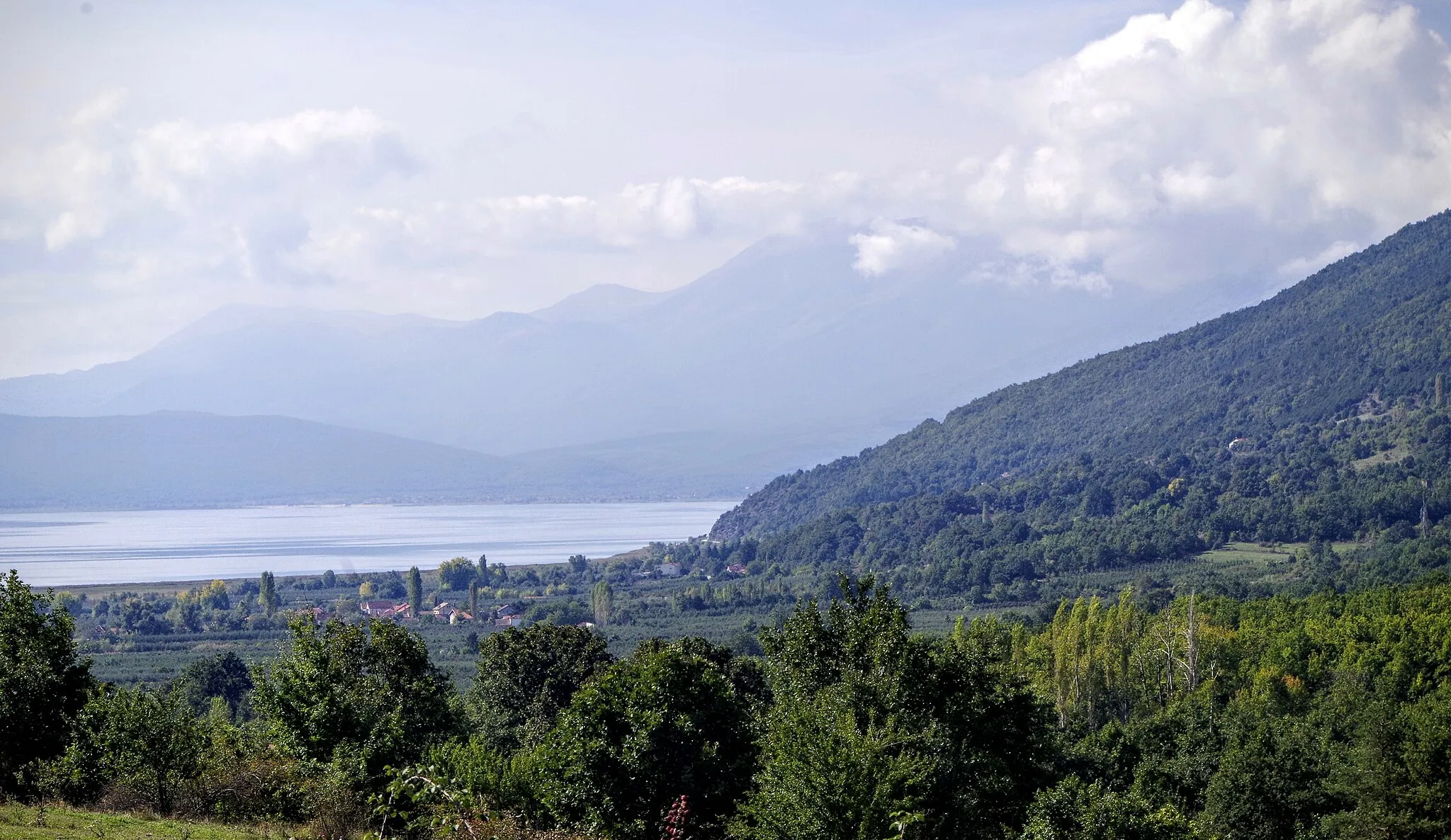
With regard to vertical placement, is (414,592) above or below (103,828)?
above

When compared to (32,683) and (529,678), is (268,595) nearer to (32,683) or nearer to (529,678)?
(529,678)

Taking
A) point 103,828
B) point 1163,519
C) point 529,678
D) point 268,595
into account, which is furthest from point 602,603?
point 103,828

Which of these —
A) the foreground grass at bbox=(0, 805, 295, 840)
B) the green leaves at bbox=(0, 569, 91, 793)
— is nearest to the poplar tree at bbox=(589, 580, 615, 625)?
the green leaves at bbox=(0, 569, 91, 793)

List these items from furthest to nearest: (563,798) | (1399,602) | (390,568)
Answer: (390,568)
(1399,602)
(563,798)

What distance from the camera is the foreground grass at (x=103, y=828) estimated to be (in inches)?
689

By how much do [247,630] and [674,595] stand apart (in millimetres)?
40459

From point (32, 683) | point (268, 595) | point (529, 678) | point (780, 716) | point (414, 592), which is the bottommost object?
point (529, 678)

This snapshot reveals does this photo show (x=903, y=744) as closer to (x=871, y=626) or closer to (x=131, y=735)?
(x=871, y=626)

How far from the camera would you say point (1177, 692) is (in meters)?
56.6

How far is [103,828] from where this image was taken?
18750mm

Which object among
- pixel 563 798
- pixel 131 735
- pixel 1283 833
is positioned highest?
pixel 131 735

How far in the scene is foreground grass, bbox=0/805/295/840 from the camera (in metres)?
17.5

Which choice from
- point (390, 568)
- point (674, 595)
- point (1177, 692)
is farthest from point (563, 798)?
point (390, 568)

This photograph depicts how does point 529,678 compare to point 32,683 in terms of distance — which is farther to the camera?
point 529,678
